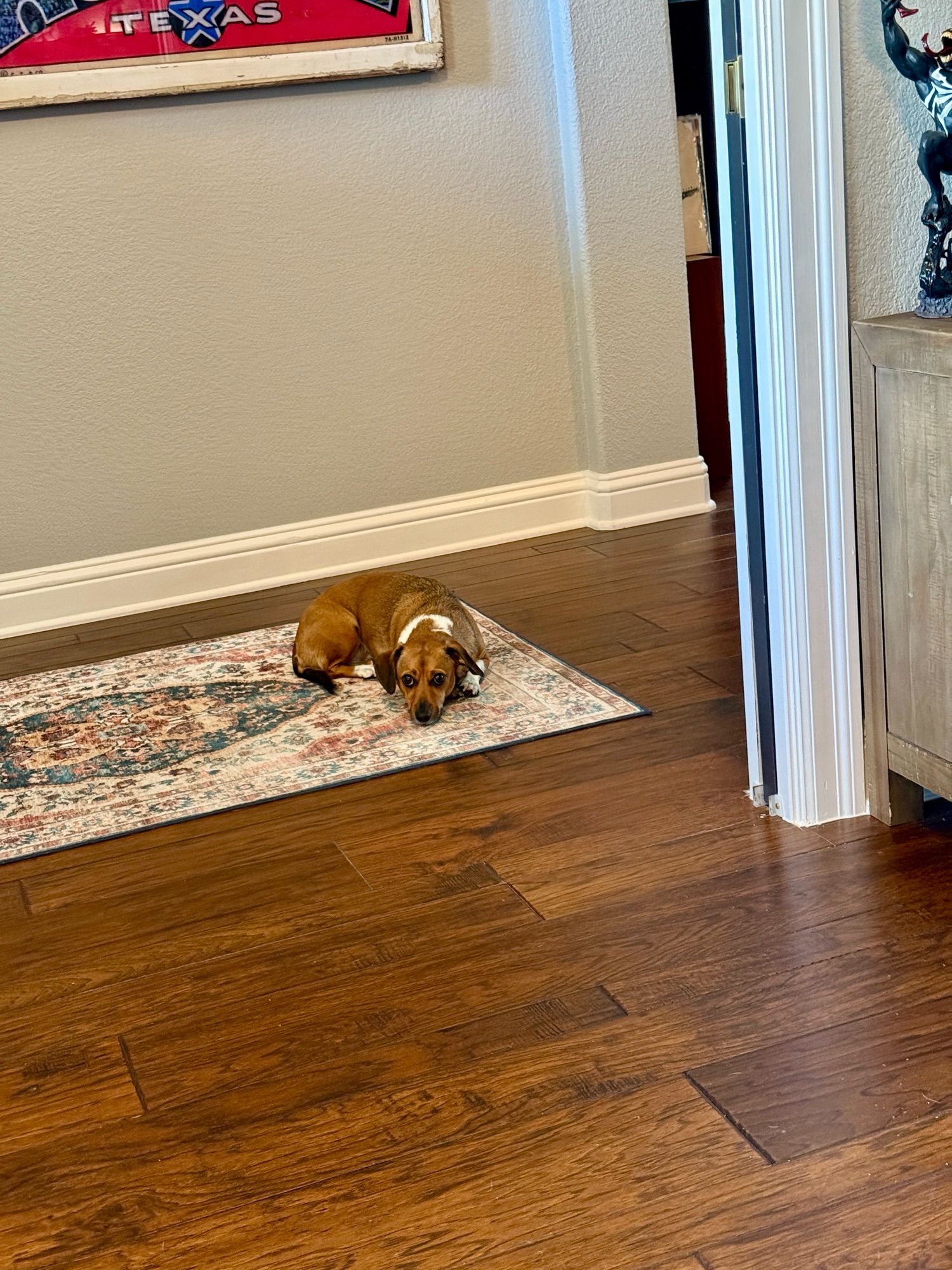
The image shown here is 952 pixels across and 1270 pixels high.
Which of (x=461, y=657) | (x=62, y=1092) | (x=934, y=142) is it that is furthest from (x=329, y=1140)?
(x=934, y=142)

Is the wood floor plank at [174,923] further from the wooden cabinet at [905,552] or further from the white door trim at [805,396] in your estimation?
the wooden cabinet at [905,552]

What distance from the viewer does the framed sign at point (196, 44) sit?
351 centimetres

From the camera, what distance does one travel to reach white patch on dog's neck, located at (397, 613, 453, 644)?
293 centimetres

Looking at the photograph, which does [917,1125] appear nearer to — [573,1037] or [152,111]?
[573,1037]

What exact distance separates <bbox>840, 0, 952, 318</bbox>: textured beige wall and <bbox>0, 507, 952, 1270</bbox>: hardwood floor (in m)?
0.85

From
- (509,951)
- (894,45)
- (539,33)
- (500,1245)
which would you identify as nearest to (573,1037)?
(509,951)

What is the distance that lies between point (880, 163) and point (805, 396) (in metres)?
0.36

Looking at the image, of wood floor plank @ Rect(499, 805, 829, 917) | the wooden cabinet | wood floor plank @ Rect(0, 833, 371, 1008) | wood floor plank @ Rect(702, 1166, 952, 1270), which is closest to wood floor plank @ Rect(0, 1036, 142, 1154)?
wood floor plank @ Rect(0, 833, 371, 1008)

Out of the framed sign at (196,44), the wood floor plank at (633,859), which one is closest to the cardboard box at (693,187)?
the framed sign at (196,44)

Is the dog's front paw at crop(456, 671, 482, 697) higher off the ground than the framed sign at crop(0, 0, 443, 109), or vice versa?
the framed sign at crop(0, 0, 443, 109)

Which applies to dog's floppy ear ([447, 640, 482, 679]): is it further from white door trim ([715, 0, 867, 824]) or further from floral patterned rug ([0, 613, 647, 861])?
white door trim ([715, 0, 867, 824])

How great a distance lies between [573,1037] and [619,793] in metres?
0.75

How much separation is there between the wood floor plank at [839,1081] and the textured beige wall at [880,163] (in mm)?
1040

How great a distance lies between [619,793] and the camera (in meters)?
2.37
